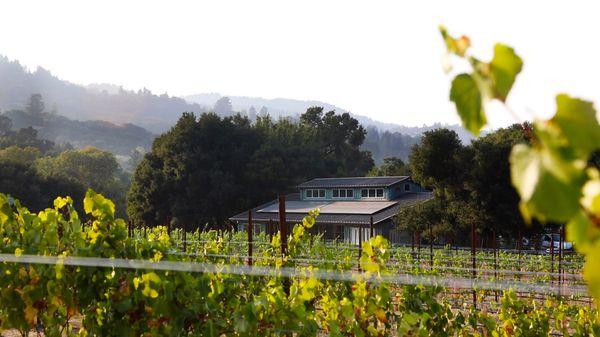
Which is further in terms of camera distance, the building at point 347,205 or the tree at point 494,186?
the building at point 347,205

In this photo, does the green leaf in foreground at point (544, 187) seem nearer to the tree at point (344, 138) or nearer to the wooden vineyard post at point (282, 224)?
the wooden vineyard post at point (282, 224)

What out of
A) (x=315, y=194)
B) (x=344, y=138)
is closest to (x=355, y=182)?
(x=315, y=194)

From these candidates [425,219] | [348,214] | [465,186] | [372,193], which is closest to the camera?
[465,186]

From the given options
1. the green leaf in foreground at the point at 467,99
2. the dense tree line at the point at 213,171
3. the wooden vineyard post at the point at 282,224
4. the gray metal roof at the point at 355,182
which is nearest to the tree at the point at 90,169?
the dense tree line at the point at 213,171

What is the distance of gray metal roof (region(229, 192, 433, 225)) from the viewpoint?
31969mm

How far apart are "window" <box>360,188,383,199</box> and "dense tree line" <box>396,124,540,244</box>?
298 inches

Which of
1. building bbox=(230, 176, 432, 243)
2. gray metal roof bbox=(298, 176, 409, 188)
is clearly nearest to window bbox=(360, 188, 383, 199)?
building bbox=(230, 176, 432, 243)

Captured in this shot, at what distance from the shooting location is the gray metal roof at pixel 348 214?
105ft

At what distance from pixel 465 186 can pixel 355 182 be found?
1183 centimetres

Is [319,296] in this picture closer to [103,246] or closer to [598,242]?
[103,246]

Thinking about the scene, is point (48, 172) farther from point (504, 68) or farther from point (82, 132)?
point (82, 132)

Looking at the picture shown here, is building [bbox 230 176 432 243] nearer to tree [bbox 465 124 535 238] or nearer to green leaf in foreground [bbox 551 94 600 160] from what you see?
tree [bbox 465 124 535 238]

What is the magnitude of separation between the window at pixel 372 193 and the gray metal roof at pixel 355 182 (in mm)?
371

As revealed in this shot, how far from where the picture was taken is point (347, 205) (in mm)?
36375
